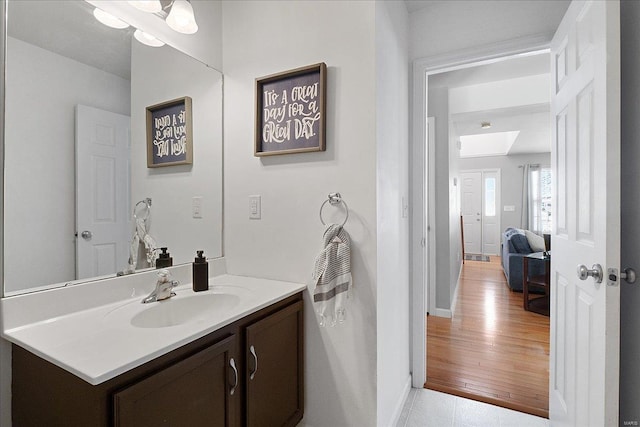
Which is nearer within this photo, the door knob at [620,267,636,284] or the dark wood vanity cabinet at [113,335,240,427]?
the dark wood vanity cabinet at [113,335,240,427]

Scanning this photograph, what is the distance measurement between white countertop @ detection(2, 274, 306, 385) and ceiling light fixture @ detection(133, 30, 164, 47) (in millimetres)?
1124

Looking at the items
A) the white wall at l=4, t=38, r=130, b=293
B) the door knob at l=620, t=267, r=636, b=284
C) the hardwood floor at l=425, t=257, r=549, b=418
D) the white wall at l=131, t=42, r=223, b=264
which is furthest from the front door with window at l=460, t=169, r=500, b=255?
the white wall at l=4, t=38, r=130, b=293

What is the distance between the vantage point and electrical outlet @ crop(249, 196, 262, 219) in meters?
1.65

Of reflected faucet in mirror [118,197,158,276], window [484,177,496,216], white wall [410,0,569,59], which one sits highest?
white wall [410,0,569,59]

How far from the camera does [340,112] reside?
4.74 feet

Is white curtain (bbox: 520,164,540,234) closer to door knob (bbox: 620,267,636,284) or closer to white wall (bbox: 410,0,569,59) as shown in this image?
white wall (bbox: 410,0,569,59)

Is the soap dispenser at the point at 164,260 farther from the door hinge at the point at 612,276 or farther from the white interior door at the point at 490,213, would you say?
the white interior door at the point at 490,213

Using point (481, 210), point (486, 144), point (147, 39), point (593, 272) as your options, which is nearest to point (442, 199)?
point (593, 272)

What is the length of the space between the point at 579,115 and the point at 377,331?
1.29m

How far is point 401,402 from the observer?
5.98ft

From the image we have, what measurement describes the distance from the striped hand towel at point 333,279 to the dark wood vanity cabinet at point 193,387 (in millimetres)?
187

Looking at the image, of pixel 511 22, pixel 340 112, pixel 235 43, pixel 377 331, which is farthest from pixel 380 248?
pixel 511 22

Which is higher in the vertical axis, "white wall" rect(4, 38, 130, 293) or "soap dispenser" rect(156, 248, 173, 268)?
"white wall" rect(4, 38, 130, 293)

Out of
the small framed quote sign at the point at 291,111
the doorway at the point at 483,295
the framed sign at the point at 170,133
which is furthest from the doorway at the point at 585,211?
the framed sign at the point at 170,133
